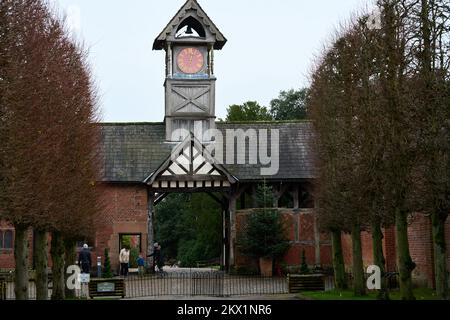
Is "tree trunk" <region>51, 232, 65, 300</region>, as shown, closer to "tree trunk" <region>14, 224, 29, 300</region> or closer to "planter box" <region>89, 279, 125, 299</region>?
"planter box" <region>89, 279, 125, 299</region>

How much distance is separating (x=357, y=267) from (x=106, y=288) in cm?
833

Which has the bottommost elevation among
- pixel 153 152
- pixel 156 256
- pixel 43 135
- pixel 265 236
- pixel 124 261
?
pixel 124 261

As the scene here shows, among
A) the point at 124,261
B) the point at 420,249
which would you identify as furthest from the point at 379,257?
the point at 124,261

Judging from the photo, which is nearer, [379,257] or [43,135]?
[43,135]

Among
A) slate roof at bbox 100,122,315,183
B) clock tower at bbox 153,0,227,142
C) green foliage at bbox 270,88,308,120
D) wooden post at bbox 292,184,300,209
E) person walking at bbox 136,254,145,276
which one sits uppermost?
green foliage at bbox 270,88,308,120

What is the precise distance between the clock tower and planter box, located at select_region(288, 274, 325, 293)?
45.6 ft

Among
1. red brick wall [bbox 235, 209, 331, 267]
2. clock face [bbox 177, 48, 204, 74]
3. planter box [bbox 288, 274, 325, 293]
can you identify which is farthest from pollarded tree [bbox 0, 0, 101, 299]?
red brick wall [bbox 235, 209, 331, 267]

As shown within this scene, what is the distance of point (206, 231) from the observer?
164 ft

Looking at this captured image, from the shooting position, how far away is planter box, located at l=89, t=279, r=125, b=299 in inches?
926

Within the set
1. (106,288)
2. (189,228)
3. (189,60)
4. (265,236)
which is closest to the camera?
(106,288)

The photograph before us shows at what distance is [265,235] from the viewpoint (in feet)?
111

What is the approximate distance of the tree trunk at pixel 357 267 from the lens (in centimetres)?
2198

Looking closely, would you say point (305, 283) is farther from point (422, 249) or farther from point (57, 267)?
point (57, 267)
